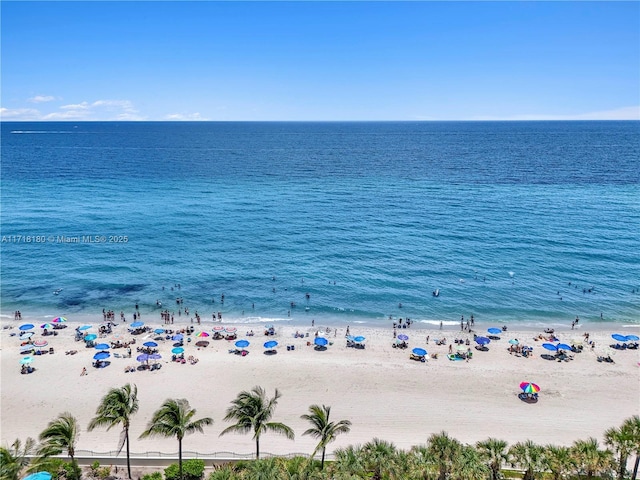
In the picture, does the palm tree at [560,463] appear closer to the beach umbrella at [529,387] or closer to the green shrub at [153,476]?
the beach umbrella at [529,387]

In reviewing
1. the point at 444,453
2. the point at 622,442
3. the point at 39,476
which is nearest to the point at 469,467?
the point at 444,453

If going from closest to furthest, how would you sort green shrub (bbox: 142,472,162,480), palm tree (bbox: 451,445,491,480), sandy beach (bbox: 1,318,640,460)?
palm tree (bbox: 451,445,491,480) < green shrub (bbox: 142,472,162,480) < sandy beach (bbox: 1,318,640,460)

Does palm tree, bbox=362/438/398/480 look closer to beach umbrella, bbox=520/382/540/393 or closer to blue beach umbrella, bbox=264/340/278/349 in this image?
beach umbrella, bbox=520/382/540/393

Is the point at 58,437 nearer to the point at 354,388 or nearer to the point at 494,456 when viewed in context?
the point at 494,456

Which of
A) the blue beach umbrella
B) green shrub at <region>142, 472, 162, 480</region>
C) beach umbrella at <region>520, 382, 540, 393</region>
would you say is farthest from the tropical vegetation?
the blue beach umbrella

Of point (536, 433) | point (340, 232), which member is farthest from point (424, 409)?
point (340, 232)

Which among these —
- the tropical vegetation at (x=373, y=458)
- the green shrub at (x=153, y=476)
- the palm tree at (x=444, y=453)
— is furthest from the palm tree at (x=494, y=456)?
the green shrub at (x=153, y=476)

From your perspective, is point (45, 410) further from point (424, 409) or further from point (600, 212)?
point (600, 212)
